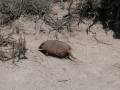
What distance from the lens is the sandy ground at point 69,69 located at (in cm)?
Result: 414

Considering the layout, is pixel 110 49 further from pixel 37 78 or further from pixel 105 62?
pixel 37 78

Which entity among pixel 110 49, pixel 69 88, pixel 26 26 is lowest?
pixel 69 88

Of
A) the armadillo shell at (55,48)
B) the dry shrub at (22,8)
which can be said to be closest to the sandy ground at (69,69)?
the armadillo shell at (55,48)

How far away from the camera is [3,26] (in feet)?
16.6

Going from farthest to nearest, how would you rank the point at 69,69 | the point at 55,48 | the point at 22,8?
1. the point at 22,8
2. the point at 55,48
3. the point at 69,69

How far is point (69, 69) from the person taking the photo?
4418 millimetres

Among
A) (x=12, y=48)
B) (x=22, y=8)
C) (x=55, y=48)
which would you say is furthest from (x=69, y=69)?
(x=22, y=8)

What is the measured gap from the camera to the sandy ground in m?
4.14

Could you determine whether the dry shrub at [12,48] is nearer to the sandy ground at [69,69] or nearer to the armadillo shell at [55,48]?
the sandy ground at [69,69]

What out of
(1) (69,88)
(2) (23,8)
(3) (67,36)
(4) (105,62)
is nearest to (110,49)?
(4) (105,62)

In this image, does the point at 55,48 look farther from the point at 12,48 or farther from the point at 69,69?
the point at 12,48

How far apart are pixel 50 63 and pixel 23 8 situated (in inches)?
47.0

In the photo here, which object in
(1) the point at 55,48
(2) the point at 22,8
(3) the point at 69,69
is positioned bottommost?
(3) the point at 69,69

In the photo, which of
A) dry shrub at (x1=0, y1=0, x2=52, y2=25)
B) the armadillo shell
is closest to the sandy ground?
the armadillo shell
